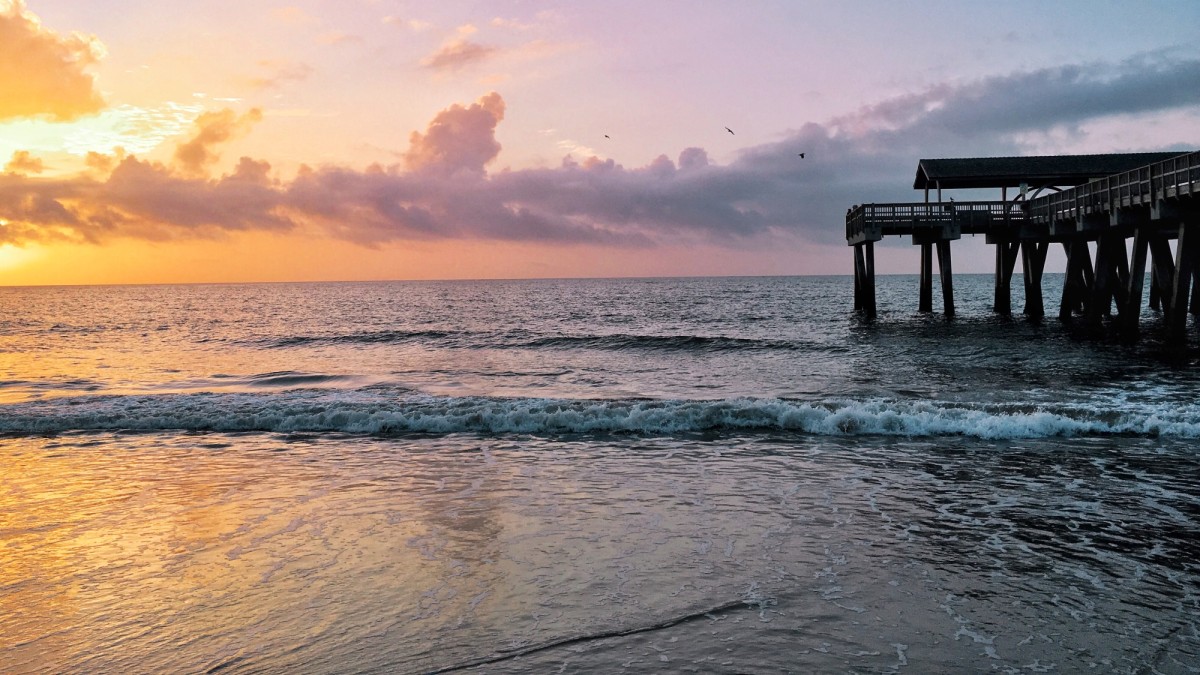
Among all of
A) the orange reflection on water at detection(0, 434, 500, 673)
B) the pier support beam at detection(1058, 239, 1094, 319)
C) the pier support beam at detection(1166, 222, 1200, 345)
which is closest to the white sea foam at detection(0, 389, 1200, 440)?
the orange reflection on water at detection(0, 434, 500, 673)

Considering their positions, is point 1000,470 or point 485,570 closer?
point 485,570

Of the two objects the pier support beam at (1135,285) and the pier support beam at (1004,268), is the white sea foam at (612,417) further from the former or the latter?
the pier support beam at (1004,268)

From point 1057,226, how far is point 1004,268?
634cm

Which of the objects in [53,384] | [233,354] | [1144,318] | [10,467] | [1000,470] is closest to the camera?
[1000,470]

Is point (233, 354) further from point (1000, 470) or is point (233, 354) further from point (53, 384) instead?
Result: point (1000, 470)

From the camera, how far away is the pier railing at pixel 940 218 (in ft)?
113

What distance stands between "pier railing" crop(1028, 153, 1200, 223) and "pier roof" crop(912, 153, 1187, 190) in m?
1.91

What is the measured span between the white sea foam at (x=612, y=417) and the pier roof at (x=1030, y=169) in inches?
900

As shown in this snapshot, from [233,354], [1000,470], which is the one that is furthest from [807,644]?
[233,354]

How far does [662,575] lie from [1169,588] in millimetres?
3959

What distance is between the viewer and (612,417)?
1519 centimetres

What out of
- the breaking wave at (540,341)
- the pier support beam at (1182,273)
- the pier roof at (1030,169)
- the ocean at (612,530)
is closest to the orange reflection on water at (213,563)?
the ocean at (612,530)

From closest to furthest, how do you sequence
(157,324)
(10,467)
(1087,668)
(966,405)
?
(1087,668) → (10,467) → (966,405) → (157,324)

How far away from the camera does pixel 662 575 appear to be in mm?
6668
